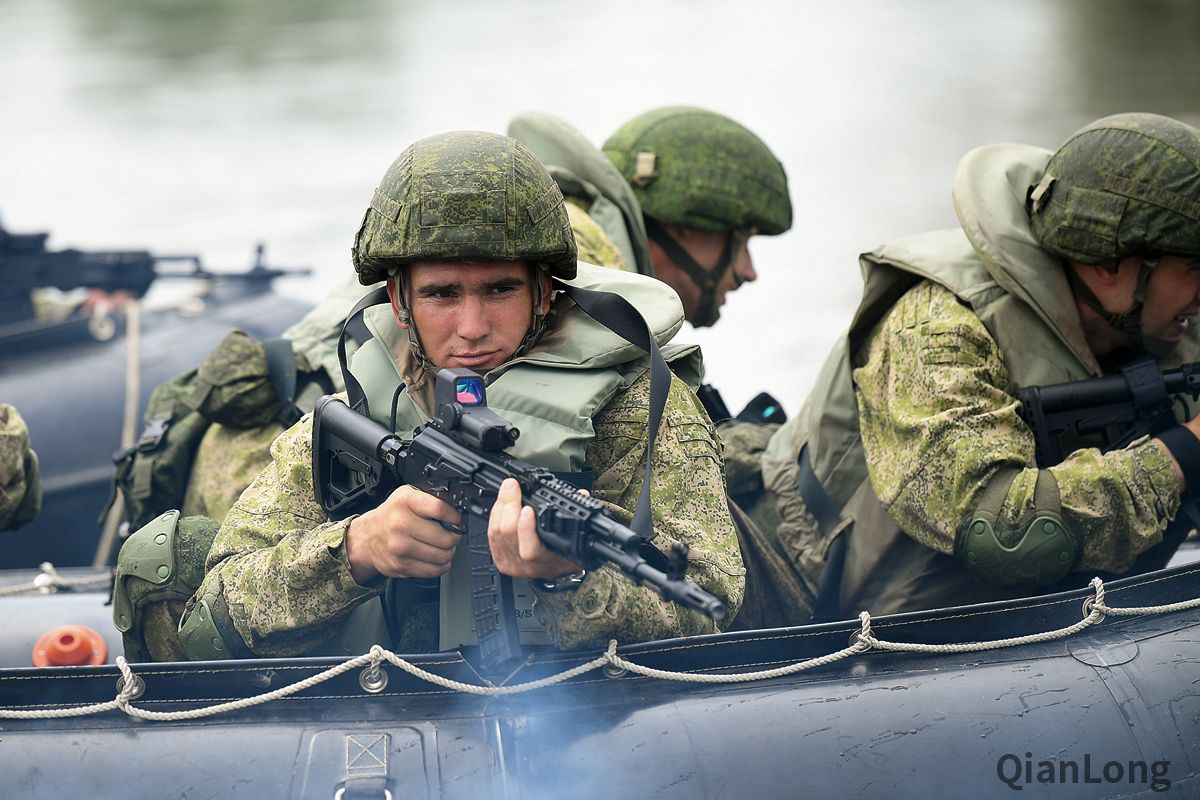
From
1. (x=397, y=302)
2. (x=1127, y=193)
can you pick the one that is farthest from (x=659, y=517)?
(x=1127, y=193)

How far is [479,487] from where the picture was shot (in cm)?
248

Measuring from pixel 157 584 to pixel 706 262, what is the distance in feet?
7.15

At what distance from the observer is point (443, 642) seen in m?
2.79

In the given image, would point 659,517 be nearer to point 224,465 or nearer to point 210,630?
point 210,630

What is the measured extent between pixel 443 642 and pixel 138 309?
159 inches

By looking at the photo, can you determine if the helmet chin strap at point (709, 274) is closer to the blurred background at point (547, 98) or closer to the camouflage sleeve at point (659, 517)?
the camouflage sleeve at point (659, 517)

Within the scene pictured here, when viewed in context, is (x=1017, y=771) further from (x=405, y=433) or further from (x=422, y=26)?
(x=422, y=26)

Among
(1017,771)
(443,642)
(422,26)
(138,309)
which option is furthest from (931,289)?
(422,26)

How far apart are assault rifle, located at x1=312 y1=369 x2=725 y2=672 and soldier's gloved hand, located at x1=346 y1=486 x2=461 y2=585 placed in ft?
0.10

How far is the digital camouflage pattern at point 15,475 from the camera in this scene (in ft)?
12.4

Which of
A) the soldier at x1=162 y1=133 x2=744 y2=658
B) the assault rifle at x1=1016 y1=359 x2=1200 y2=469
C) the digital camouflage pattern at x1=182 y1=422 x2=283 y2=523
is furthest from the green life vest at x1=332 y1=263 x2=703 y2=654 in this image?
the digital camouflage pattern at x1=182 y1=422 x2=283 y2=523

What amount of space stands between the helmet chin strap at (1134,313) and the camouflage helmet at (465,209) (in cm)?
118

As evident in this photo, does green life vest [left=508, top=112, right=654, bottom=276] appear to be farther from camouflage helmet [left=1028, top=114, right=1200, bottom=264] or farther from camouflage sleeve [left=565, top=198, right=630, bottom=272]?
camouflage helmet [left=1028, top=114, right=1200, bottom=264]

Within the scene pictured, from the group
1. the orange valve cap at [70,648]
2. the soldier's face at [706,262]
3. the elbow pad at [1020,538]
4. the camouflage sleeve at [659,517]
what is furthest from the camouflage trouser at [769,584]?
the orange valve cap at [70,648]
